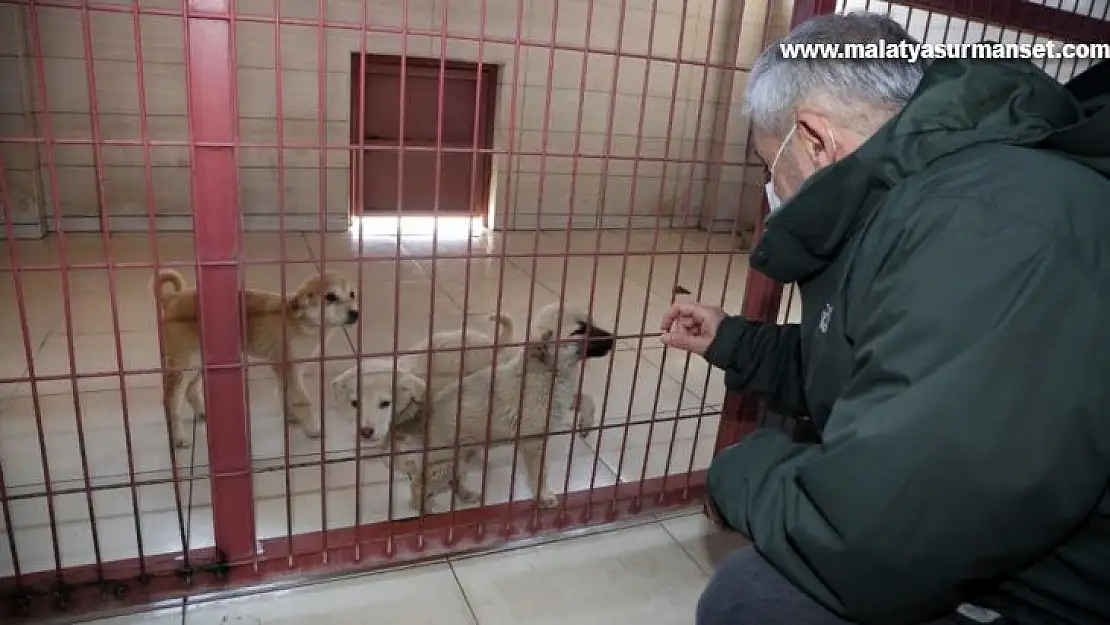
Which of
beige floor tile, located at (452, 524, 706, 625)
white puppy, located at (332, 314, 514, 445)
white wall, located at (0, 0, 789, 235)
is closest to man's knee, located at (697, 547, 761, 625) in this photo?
beige floor tile, located at (452, 524, 706, 625)

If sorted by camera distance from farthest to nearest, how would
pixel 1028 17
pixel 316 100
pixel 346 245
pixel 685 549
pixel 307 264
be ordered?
pixel 316 100
pixel 346 245
pixel 307 264
pixel 1028 17
pixel 685 549

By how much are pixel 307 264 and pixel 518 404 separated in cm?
340

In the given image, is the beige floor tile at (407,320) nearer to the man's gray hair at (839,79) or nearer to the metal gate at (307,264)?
the metal gate at (307,264)

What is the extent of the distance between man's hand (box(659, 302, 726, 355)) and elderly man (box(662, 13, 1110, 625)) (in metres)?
0.72

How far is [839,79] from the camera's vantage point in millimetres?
1485

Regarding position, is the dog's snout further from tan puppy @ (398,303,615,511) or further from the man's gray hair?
the man's gray hair

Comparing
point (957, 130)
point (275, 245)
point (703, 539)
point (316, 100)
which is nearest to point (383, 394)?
point (703, 539)

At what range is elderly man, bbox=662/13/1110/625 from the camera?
1.03 m

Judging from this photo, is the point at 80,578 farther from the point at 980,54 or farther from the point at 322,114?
the point at 980,54

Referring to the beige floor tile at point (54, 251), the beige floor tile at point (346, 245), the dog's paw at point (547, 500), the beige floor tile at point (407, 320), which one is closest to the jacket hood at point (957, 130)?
the dog's paw at point (547, 500)

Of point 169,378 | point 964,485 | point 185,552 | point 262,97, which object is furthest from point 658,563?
point 262,97

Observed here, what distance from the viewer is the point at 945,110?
1.28 m

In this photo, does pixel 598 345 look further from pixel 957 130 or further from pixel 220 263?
pixel 957 130

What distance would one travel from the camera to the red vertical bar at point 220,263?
1.88 m
